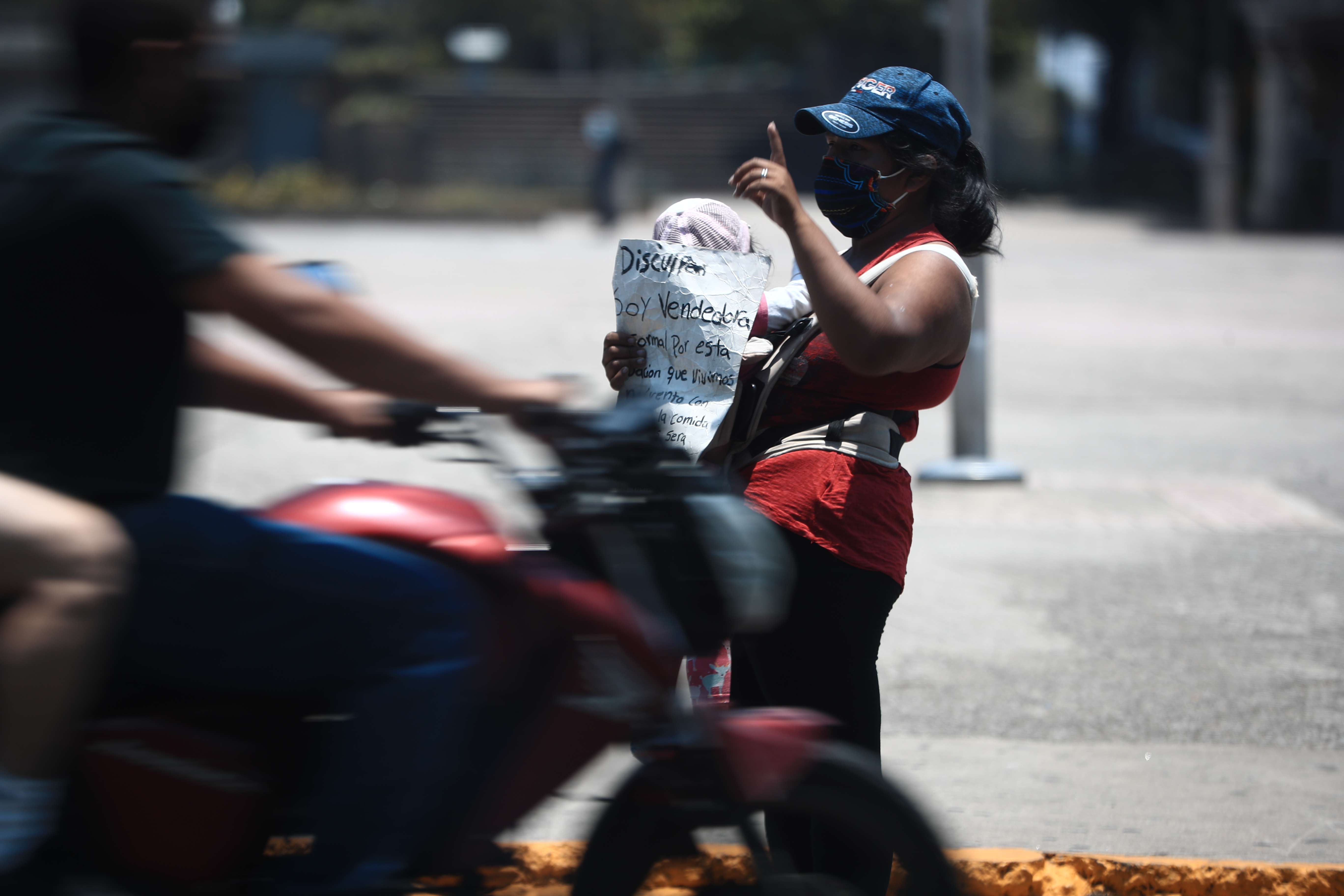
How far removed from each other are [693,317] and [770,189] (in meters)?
0.28

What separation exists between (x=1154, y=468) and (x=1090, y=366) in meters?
3.61

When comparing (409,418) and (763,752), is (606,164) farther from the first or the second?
(763,752)

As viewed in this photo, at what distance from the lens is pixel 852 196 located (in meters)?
2.89

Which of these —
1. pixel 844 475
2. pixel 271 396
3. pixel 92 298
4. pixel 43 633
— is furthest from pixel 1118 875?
pixel 92 298

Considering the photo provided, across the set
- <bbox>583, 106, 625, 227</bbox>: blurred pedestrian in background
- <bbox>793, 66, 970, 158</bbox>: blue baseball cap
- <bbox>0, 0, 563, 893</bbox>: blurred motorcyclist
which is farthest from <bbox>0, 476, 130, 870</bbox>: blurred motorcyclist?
<bbox>583, 106, 625, 227</bbox>: blurred pedestrian in background

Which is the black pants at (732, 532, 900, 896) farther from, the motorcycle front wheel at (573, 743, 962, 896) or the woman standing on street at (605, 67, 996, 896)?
the motorcycle front wheel at (573, 743, 962, 896)

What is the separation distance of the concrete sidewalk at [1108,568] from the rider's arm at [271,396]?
0.70 meters

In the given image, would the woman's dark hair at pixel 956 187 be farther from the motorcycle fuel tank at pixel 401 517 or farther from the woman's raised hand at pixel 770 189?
the motorcycle fuel tank at pixel 401 517

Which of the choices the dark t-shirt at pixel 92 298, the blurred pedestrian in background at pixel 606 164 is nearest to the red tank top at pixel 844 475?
the dark t-shirt at pixel 92 298

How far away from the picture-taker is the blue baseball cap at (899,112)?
2785mm

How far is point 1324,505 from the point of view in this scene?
25.4ft

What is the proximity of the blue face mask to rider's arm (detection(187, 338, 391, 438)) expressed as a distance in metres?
0.98

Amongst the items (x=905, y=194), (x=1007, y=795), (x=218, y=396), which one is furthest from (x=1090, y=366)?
(x=218, y=396)

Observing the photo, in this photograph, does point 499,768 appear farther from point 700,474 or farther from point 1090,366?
point 1090,366
